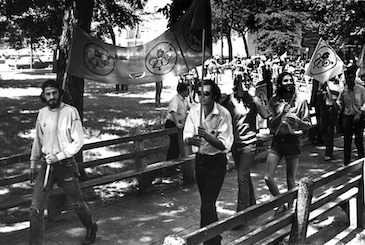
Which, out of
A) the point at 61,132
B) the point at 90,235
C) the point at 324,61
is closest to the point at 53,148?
the point at 61,132

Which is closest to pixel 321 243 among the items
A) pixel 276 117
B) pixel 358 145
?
pixel 276 117

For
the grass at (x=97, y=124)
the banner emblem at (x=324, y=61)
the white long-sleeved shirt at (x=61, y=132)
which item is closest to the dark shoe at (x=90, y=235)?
the white long-sleeved shirt at (x=61, y=132)

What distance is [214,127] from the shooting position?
17.3 feet

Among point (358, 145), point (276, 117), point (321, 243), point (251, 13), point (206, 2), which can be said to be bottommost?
point (321, 243)

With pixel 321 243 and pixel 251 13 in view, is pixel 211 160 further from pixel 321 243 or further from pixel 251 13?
pixel 251 13

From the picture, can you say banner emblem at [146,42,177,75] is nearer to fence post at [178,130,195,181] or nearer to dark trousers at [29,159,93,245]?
fence post at [178,130,195,181]

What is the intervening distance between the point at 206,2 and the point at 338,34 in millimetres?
21107

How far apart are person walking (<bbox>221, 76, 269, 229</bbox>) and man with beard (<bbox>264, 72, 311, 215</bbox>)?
21 centimetres

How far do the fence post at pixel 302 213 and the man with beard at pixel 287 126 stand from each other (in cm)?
99

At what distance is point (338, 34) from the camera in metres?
25.9

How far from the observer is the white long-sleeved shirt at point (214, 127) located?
5219mm

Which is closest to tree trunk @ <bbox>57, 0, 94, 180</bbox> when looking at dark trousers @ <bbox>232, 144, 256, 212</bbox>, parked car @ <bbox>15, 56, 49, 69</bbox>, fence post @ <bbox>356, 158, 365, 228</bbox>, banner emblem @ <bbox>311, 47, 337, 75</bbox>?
dark trousers @ <bbox>232, 144, 256, 212</bbox>

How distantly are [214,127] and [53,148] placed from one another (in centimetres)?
160

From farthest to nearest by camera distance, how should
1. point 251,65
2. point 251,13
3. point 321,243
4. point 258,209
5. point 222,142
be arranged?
point 251,13 < point 251,65 < point 321,243 < point 222,142 < point 258,209
